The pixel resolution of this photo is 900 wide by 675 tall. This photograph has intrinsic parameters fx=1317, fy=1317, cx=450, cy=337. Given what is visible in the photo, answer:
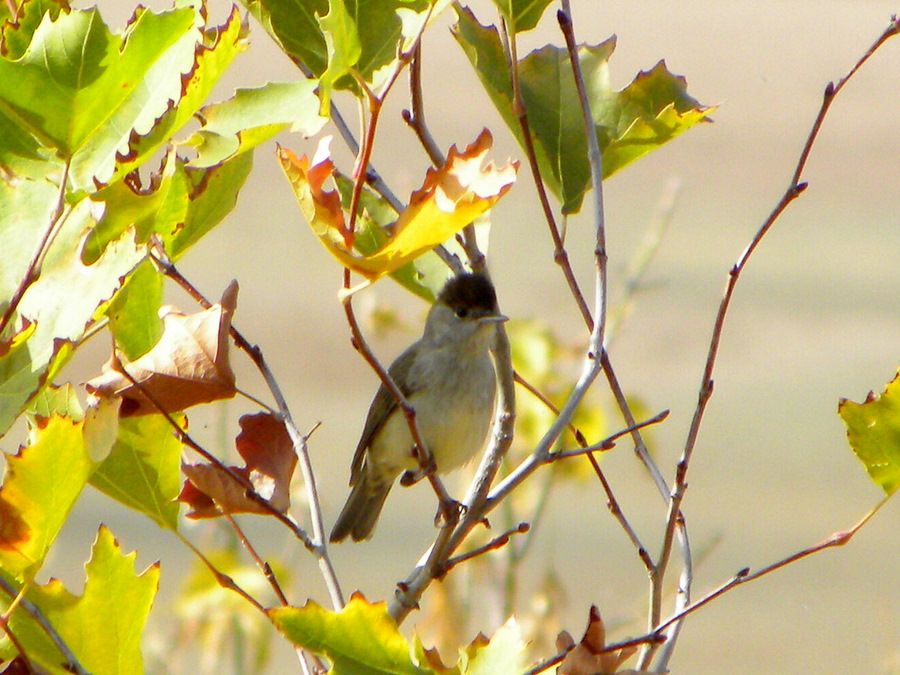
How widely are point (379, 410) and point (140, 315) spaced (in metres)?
2.55

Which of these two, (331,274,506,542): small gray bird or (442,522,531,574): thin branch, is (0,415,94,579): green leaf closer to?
(442,522,531,574): thin branch

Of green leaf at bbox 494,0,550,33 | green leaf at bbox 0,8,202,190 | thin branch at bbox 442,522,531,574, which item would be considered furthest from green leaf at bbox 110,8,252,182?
thin branch at bbox 442,522,531,574

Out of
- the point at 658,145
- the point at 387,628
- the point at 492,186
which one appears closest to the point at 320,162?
the point at 492,186

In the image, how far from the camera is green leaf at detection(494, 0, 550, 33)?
1.48 metres

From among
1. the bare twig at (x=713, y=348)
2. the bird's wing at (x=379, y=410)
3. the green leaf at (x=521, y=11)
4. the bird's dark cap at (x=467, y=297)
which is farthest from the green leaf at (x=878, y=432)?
the bird's wing at (x=379, y=410)

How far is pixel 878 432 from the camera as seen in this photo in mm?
1480

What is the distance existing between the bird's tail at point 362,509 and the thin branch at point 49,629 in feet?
9.08

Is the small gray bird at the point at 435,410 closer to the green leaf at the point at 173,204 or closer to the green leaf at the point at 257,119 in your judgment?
the green leaf at the point at 173,204

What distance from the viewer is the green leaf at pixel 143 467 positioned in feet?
4.96

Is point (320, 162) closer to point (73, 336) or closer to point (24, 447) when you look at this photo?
point (73, 336)

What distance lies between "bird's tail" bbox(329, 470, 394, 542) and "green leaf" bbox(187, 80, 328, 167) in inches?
111

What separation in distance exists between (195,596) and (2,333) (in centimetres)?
218

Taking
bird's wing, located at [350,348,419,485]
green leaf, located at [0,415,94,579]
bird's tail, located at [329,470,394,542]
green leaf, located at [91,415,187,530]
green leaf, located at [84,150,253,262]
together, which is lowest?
green leaf, located at [0,415,94,579]

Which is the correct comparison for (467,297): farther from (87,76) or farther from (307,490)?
(87,76)
